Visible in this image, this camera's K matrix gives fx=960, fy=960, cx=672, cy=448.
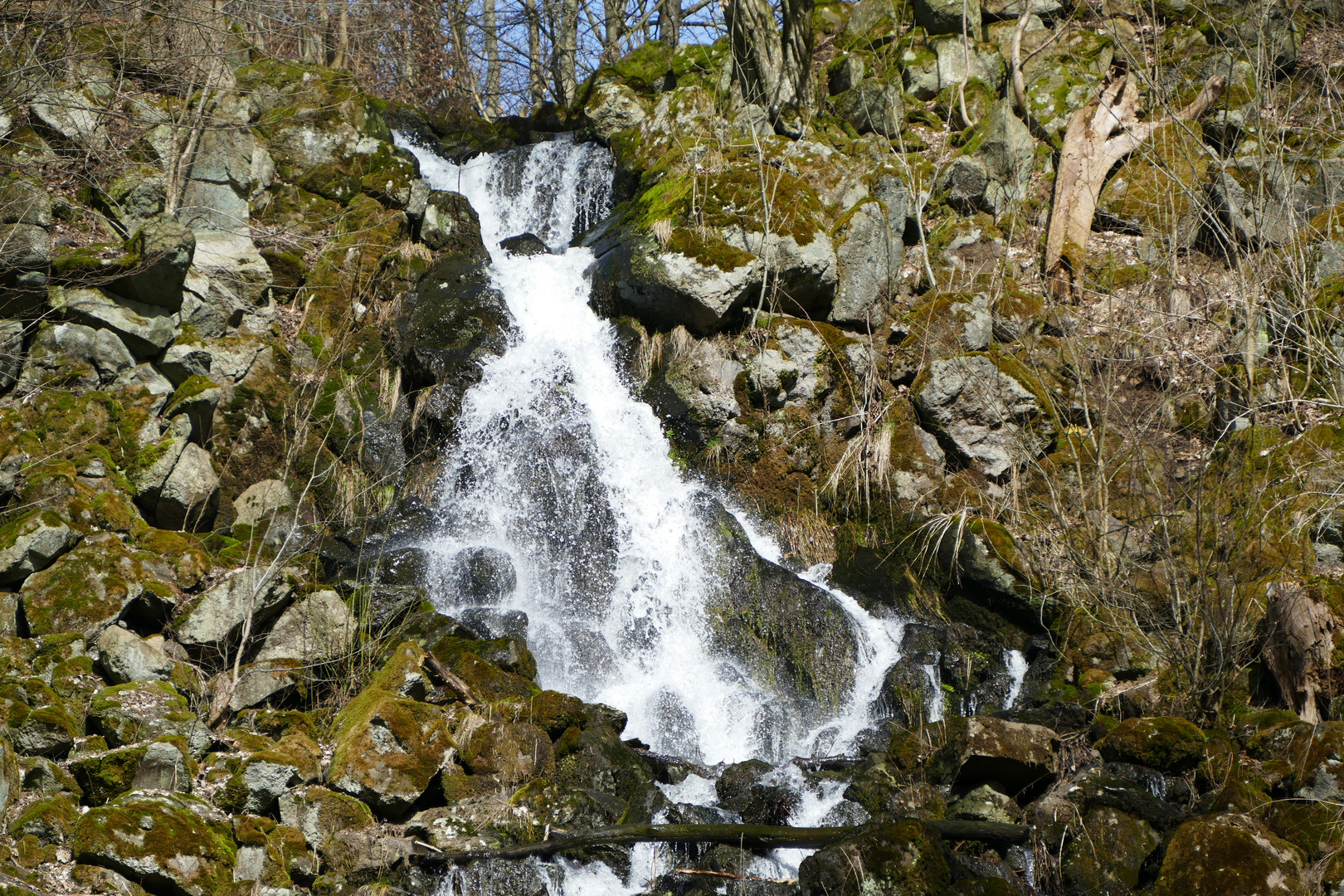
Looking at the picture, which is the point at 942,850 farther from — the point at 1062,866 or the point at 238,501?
the point at 238,501

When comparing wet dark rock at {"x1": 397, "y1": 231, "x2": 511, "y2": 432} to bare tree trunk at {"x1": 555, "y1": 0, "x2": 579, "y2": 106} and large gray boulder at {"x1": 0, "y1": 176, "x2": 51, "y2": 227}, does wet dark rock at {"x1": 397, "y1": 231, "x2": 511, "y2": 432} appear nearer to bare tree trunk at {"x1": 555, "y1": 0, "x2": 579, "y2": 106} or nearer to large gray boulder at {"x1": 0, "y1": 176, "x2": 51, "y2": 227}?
large gray boulder at {"x1": 0, "y1": 176, "x2": 51, "y2": 227}

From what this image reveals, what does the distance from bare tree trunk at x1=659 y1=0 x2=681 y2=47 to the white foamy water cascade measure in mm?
7950

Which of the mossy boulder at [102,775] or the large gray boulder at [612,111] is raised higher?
the large gray boulder at [612,111]

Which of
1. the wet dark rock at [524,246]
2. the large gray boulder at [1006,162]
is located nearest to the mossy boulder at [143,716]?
the wet dark rock at [524,246]

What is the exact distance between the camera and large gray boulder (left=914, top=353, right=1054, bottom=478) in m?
9.70

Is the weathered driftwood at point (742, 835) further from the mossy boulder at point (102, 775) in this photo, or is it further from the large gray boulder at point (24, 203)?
the large gray boulder at point (24, 203)

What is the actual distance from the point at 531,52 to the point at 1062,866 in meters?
21.2

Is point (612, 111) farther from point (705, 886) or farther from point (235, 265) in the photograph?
point (705, 886)

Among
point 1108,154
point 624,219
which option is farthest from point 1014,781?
point 1108,154

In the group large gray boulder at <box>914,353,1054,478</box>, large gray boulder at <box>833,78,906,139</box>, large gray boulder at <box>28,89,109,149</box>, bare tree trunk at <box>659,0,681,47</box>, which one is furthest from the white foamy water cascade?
bare tree trunk at <box>659,0,681,47</box>

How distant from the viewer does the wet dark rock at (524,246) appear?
11.7 m

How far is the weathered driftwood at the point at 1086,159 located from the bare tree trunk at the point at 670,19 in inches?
318

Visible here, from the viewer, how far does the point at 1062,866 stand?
484cm

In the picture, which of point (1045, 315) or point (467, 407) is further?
point (1045, 315)
